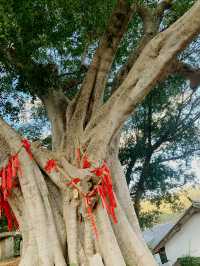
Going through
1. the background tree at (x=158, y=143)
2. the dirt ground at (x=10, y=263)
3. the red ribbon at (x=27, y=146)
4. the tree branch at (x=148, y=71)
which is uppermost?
the background tree at (x=158, y=143)

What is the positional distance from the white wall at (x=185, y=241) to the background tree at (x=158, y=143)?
2966 millimetres

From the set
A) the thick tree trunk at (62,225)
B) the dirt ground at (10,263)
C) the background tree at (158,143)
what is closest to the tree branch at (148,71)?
the thick tree trunk at (62,225)

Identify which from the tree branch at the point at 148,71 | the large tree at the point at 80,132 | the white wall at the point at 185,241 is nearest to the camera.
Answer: the large tree at the point at 80,132

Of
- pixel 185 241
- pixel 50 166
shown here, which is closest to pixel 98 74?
pixel 50 166

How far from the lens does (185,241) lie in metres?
19.0

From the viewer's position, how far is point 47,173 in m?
7.30

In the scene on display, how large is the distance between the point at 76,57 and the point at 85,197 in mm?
5904

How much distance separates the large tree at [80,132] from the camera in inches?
257

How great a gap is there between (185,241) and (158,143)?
17.2 feet

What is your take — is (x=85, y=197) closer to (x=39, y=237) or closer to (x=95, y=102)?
(x=39, y=237)

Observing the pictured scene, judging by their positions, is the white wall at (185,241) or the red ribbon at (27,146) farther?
the white wall at (185,241)

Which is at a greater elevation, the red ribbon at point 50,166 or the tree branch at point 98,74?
the tree branch at point 98,74

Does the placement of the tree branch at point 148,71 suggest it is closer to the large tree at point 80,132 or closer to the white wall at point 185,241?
the large tree at point 80,132

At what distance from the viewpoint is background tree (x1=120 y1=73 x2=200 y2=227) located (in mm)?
16312
